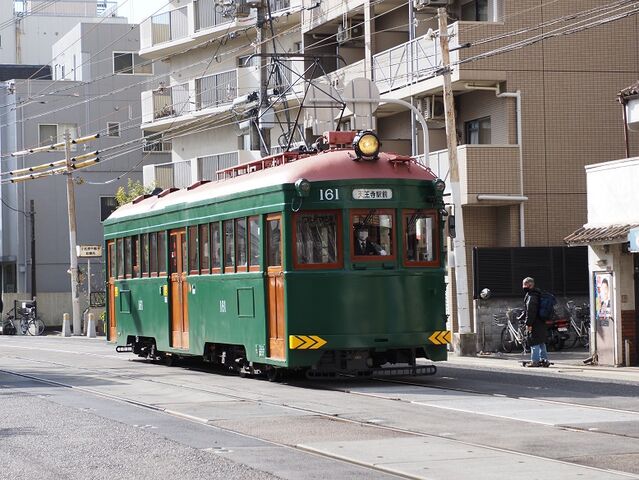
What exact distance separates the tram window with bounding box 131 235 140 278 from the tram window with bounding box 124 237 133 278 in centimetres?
22

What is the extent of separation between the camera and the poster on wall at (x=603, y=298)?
83.1 feet

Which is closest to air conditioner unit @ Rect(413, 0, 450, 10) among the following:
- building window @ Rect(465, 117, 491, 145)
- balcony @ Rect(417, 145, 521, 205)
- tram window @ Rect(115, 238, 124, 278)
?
building window @ Rect(465, 117, 491, 145)

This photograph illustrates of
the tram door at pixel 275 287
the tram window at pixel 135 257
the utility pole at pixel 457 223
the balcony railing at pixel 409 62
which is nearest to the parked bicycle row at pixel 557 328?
the utility pole at pixel 457 223

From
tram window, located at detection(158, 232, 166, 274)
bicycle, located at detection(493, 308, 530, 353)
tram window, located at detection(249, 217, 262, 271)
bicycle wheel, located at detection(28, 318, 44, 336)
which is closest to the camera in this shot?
tram window, located at detection(249, 217, 262, 271)

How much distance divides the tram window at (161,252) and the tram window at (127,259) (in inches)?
92.3

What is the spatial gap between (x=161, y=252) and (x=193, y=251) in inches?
79.5

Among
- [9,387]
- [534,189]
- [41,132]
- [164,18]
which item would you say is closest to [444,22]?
[534,189]

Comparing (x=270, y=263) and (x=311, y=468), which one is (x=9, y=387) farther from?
(x=311, y=468)

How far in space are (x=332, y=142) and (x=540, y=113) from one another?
12994 millimetres

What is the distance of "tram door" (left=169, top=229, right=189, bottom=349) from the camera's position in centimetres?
2408

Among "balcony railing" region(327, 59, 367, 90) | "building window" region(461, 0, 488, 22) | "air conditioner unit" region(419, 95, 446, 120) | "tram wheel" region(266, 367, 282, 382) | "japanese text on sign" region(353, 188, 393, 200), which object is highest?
"building window" region(461, 0, 488, 22)

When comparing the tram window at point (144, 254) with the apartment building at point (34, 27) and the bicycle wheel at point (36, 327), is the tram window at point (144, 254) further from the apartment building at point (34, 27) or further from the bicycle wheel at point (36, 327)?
the apartment building at point (34, 27)

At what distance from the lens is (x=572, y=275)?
103ft

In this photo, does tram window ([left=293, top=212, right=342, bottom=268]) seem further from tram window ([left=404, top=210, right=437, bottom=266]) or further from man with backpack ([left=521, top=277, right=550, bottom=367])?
man with backpack ([left=521, top=277, right=550, bottom=367])
